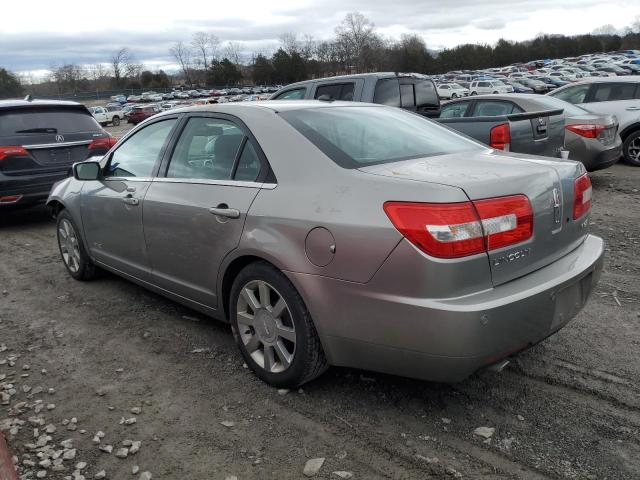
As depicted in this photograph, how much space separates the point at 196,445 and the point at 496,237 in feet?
5.67

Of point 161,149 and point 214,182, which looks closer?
point 214,182

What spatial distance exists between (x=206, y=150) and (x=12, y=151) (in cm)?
474

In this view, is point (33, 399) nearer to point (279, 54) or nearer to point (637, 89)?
point (637, 89)

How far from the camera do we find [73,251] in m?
5.19

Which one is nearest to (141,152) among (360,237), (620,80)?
(360,237)

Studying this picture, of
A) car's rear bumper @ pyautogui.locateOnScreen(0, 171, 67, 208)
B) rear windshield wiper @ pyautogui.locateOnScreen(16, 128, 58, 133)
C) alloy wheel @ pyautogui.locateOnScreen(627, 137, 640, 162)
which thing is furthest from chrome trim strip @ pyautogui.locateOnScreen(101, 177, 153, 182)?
alloy wheel @ pyautogui.locateOnScreen(627, 137, 640, 162)

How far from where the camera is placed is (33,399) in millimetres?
3168

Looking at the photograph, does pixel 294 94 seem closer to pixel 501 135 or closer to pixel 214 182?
pixel 501 135

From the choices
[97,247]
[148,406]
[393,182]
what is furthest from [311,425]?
[97,247]

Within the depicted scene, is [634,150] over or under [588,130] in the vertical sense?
under

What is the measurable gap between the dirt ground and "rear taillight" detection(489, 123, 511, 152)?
263 cm

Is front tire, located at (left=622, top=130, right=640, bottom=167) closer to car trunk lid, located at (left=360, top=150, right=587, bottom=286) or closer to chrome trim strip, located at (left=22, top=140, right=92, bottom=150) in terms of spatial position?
car trunk lid, located at (left=360, top=150, right=587, bottom=286)

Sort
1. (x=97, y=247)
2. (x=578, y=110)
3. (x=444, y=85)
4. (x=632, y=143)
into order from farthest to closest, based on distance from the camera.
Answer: (x=444, y=85)
(x=632, y=143)
(x=578, y=110)
(x=97, y=247)

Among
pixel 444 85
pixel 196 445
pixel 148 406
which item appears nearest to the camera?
pixel 196 445
